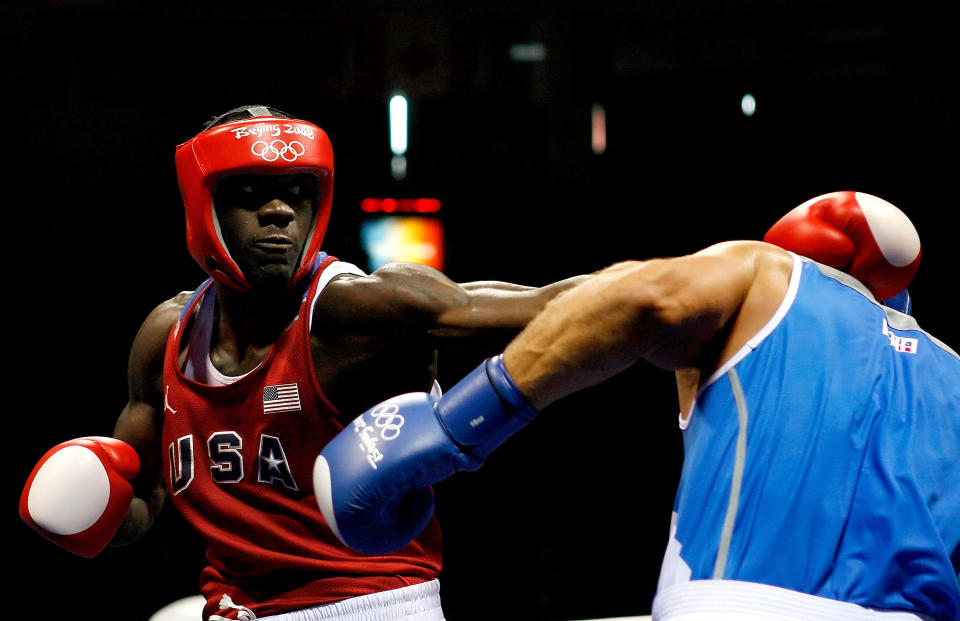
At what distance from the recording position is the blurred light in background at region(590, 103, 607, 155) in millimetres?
6523

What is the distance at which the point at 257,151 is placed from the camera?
2240 mm

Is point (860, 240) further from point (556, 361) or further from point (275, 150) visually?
point (275, 150)

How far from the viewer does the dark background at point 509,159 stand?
19.3ft

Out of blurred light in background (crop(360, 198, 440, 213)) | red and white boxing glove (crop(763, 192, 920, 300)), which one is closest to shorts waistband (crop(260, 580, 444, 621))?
red and white boxing glove (crop(763, 192, 920, 300))

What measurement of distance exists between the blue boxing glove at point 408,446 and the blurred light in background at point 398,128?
522 cm


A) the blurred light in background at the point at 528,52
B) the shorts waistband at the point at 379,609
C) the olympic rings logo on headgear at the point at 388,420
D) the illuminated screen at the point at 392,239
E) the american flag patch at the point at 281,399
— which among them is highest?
the blurred light in background at the point at 528,52

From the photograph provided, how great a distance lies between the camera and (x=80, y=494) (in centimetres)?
226

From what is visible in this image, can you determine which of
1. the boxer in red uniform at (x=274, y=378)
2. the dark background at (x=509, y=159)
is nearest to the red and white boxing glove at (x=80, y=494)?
the boxer in red uniform at (x=274, y=378)

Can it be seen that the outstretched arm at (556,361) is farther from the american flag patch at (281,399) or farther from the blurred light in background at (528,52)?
the blurred light in background at (528,52)

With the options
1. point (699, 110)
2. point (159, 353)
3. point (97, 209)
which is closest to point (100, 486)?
point (159, 353)

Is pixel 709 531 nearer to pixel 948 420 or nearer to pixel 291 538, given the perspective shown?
pixel 948 420

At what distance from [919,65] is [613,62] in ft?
6.45

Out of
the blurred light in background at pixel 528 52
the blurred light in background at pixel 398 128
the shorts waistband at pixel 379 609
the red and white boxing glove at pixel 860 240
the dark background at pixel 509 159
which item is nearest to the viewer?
the red and white boxing glove at pixel 860 240

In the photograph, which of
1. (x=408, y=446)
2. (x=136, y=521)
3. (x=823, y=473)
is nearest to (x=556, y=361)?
(x=408, y=446)
